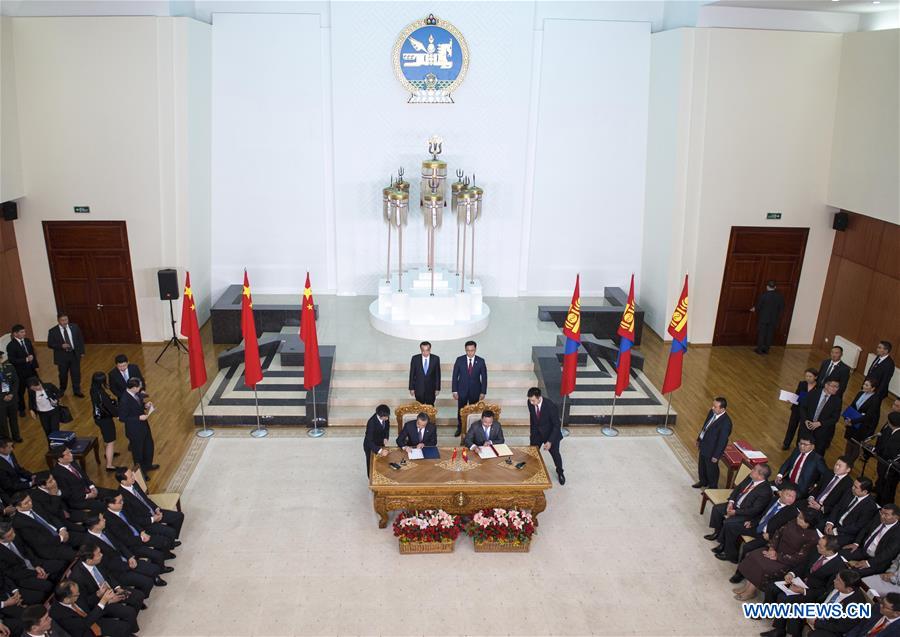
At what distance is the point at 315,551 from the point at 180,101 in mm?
8222

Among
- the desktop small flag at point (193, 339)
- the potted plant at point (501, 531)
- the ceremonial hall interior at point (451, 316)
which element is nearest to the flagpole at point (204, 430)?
the ceremonial hall interior at point (451, 316)

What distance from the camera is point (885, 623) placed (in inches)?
232

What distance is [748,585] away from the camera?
7258mm

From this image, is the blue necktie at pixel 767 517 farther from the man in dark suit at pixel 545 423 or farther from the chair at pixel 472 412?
the chair at pixel 472 412

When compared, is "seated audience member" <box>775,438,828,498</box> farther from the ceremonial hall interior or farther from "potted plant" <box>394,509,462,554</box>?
"potted plant" <box>394,509,462,554</box>

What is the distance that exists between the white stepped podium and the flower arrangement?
4.88m

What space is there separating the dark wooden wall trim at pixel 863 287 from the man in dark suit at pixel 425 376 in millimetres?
7718

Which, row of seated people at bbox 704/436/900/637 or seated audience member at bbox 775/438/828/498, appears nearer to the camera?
row of seated people at bbox 704/436/900/637

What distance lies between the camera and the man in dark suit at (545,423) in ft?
28.7

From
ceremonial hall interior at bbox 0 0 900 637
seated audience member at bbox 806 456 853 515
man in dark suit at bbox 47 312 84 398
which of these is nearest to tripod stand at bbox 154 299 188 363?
ceremonial hall interior at bbox 0 0 900 637

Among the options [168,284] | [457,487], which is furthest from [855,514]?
[168,284]

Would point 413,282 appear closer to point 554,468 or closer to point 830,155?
point 554,468

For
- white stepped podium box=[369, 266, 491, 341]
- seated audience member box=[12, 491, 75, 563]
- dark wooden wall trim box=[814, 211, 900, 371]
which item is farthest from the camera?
white stepped podium box=[369, 266, 491, 341]

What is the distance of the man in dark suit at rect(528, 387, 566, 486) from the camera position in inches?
345
